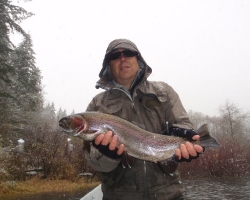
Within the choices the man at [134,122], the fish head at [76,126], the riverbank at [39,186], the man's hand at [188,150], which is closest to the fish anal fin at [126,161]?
Result: the man at [134,122]

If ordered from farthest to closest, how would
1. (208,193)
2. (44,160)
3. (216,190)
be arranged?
(44,160) → (216,190) → (208,193)

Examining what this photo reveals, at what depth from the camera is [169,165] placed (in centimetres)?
293

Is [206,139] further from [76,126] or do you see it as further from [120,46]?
[120,46]

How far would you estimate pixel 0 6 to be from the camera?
17.4 m

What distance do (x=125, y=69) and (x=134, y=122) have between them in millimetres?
878

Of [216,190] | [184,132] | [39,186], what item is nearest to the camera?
[184,132]

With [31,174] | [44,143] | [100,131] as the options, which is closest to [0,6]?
[44,143]

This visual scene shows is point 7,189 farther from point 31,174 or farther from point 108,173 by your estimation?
point 108,173

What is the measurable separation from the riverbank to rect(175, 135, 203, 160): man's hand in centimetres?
1002

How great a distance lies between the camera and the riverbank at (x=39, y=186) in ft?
36.9

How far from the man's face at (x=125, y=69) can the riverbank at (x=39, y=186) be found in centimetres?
945

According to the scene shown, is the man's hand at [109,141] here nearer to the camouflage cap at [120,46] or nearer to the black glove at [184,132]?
the black glove at [184,132]

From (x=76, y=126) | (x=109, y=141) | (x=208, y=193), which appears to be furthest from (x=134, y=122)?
(x=208, y=193)

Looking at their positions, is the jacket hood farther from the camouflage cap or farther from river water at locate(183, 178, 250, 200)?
river water at locate(183, 178, 250, 200)
